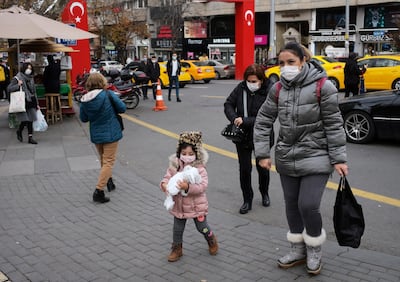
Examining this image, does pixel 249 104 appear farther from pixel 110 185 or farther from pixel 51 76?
pixel 51 76

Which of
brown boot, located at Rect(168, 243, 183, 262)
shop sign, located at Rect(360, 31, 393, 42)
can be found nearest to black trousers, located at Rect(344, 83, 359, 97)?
brown boot, located at Rect(168, 243, 183, 262)

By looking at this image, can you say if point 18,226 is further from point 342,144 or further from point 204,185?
point 342,144

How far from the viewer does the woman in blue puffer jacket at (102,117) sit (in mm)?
5836

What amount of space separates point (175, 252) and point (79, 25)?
14748 millimetres

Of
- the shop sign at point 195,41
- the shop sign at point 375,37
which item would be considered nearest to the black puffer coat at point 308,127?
the shop sign at point 375,37

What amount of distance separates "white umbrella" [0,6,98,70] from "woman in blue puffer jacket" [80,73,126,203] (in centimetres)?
488

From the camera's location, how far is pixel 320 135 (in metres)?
3.74

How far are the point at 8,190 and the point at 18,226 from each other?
1.52 metres

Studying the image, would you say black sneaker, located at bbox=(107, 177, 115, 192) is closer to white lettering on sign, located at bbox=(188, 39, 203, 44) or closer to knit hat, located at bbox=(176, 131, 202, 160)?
knit hat, located at bbox=(176, 131, 202, 160)

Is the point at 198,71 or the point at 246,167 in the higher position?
the point at 198,71

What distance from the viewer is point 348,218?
12.2 ft

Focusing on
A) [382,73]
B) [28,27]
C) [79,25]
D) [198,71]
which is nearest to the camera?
[28,27]

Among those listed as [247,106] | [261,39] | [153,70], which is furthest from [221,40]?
[247,106]

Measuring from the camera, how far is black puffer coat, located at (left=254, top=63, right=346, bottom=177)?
12.0 ft
